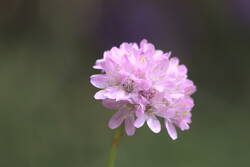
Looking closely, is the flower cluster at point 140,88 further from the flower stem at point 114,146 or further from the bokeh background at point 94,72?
the bokeh background at point 94,72

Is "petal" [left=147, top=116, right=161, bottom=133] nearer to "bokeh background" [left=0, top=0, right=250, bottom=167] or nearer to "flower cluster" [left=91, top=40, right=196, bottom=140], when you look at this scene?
"flower cluster" [left=91, top=40, right=196, bottom=140]

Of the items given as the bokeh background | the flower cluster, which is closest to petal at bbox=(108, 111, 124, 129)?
the flower cluster

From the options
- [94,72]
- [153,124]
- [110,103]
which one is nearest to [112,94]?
[110,103]

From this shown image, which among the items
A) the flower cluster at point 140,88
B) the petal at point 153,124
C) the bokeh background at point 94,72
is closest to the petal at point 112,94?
the flower cluster at point 140,88

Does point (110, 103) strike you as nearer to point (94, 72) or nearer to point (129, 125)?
point (129, 125)

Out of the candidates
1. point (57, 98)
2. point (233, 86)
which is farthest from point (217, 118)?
point (57, 98)

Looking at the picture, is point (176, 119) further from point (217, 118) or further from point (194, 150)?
point (217, 118)
